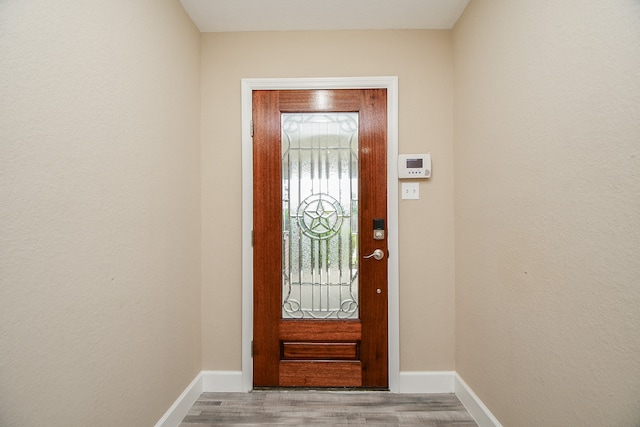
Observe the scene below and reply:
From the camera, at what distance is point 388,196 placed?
231 cm

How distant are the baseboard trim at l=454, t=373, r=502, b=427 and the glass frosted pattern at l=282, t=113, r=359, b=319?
0.83 meters

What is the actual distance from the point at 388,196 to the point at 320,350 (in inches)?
46.5

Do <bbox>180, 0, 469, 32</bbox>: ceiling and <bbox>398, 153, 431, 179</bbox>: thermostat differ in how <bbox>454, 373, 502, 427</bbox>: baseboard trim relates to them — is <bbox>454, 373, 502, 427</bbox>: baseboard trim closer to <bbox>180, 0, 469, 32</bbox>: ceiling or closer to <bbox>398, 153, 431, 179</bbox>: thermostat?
<bbox>398, 153, 431, 179</bbox>: thermostat

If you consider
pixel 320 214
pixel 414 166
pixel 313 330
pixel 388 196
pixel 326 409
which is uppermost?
pixel 414 166

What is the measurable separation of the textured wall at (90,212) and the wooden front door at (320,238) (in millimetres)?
571

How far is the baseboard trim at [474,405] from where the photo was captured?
1.81 meters

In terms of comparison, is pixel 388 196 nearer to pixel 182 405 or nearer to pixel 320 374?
pixel 320 374

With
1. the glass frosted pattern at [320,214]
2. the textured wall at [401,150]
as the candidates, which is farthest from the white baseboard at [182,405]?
the glass frosted pattern at [320,214]

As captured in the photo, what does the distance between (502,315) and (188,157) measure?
2.05 meters

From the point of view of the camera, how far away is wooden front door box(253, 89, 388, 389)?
2.31m

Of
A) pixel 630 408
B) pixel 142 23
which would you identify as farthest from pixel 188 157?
pixel 630 408

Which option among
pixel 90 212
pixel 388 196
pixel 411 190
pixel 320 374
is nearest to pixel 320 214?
pixel 388 196

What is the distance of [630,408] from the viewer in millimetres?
997

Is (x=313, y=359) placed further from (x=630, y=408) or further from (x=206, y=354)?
(x=630, y=408)
